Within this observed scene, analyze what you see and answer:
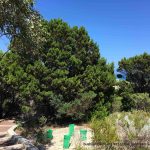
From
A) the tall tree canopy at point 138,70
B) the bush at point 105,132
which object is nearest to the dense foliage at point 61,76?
the tall tree canopy at point 138,70

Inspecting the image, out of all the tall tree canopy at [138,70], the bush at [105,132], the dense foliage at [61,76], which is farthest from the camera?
the tall tree canopy at [138,70]

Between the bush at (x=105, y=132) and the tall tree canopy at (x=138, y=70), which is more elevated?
the tall tree canopy at (x=138, y=70)

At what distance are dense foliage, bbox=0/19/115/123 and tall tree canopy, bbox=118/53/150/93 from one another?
397 cm

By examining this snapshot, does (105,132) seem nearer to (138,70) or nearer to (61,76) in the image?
(61,76)

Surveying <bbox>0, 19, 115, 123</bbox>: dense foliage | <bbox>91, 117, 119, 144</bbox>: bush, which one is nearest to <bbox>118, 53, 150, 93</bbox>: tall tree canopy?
<bbox>0, 19, 115, 123</bbox>: dense foliage

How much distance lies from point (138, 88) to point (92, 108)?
613cm

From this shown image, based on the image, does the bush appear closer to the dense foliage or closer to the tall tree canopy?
the dense foliage

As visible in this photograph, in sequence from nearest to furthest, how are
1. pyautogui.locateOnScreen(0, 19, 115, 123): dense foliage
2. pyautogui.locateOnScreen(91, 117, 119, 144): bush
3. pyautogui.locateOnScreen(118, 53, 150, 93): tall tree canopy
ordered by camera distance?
1. pyautogui.locateOnScreen(91, 117, 119, 144): bush
2. pyautogui.locateOnScreen(0, 19, 115, 123): dense foliage
3. pyautogui.locateOnScreen(118, 53, 150, 93): tall tree canopy

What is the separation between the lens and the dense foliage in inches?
927

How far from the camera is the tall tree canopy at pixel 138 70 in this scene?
29.0 m

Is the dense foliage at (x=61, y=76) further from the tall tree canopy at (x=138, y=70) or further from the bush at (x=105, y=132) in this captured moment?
the bush at (x=105, y=132)

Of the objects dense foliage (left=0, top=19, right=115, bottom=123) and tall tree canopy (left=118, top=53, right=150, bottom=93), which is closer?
dense foliage (left=0, top=19, right=115, bottom=123)

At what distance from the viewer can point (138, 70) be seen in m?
29.5

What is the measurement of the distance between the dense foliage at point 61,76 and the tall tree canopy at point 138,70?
3971 mm
